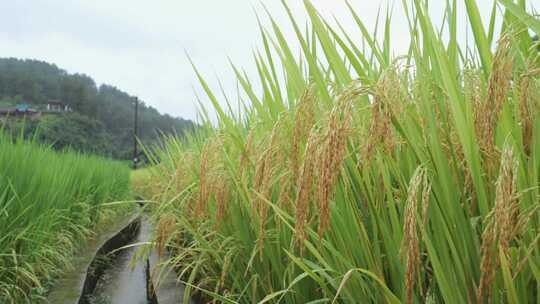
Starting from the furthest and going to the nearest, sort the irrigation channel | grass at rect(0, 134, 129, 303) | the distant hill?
the distant hill, the irrigation channel, grass at rect(0, 134, 129, 303)

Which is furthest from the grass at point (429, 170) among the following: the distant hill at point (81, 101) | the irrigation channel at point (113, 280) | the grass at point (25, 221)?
the distant hill at point (81, 101)

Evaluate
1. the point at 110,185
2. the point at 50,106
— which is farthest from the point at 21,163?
the point at 50,106

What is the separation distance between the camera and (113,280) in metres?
5.00

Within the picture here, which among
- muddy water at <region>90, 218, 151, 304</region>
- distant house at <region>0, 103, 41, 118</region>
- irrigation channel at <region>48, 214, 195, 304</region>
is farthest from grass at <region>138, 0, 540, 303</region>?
distant house at <region>0, 103, 41, 118</region>

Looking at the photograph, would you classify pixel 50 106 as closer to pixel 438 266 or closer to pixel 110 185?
pixel 110 185

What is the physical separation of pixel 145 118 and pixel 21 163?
148 feet

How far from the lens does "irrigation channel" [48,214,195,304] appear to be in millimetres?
3289

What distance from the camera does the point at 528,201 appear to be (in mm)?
1208

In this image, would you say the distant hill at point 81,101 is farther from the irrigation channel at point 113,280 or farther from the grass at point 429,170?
the grass at point 429,170

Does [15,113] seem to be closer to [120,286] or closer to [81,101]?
[120,286]

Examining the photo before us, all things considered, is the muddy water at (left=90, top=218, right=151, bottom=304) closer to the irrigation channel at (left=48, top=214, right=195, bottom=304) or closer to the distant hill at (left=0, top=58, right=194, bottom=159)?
the irrigation channel at (left=48, top=214, right=195, bottom=304)

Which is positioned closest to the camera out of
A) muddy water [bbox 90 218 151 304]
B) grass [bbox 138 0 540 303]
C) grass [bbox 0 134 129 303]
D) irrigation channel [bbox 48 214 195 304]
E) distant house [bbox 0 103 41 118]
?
grass [bbox 138 0 540 303]

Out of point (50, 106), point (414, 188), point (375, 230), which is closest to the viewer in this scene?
point (414, 188)

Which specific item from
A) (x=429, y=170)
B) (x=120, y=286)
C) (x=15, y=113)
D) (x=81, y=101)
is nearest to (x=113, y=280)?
(x=120, y=286)
